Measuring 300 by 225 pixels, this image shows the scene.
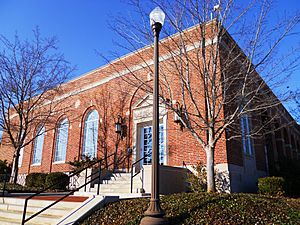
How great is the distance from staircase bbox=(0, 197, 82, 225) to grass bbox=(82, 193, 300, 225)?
3.18 feet

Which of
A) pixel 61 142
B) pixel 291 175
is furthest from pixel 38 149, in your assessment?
pixel 291 175

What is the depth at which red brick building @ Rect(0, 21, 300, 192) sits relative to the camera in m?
10.8

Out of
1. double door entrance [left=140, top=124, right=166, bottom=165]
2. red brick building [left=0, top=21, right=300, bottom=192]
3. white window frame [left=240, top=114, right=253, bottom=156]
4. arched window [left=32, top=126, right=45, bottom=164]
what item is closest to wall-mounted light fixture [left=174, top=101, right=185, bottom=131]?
red brick building [left=0, top=21, right=300, bottom=192]

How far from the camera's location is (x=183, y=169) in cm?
1052

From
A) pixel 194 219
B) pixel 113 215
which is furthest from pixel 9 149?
pixel 194 219

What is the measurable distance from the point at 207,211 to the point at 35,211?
449cm

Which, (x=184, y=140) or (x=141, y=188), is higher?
(x=184, y=140)

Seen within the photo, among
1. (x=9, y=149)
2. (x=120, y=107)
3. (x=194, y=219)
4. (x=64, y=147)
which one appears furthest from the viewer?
(x=9, y=149)

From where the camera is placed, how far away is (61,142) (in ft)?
58.5

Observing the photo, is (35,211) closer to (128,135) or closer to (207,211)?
(207,211)

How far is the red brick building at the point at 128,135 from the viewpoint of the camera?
424 inches

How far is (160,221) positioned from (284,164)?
1225 cm

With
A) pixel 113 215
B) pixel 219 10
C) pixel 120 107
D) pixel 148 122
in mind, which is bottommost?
pixel 113 215

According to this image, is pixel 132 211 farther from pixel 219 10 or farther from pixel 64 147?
pixel 64 147
